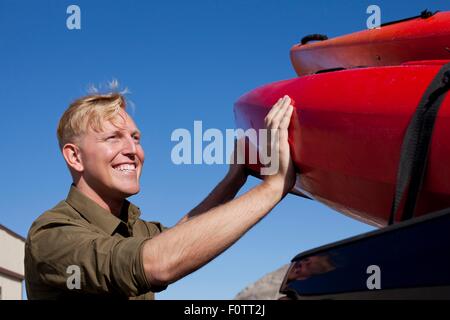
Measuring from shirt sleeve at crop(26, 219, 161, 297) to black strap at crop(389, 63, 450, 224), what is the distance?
0.96m

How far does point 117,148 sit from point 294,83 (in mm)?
1183

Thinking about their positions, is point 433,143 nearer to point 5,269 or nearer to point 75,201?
point 75,201

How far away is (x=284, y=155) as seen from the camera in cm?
284

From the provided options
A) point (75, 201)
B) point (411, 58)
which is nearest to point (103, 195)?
point (75, 201)

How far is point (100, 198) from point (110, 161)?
0.19 m

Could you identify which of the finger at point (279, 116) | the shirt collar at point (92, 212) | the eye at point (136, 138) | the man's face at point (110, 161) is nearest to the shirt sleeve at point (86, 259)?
the shirt collar at point (92, 212)

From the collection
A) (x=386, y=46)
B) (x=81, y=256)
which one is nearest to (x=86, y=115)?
(x=81, y=256)

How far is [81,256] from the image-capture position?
2316 millimetres

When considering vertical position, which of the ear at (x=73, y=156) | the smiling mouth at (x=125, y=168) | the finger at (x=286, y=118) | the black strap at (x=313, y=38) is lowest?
the smiling mouth at (x=125, y=168)

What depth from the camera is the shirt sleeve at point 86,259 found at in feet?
7.34

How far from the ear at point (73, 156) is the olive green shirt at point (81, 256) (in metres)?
0.11

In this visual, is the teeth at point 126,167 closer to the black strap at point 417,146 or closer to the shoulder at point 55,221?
the shoulder at point 55,221
